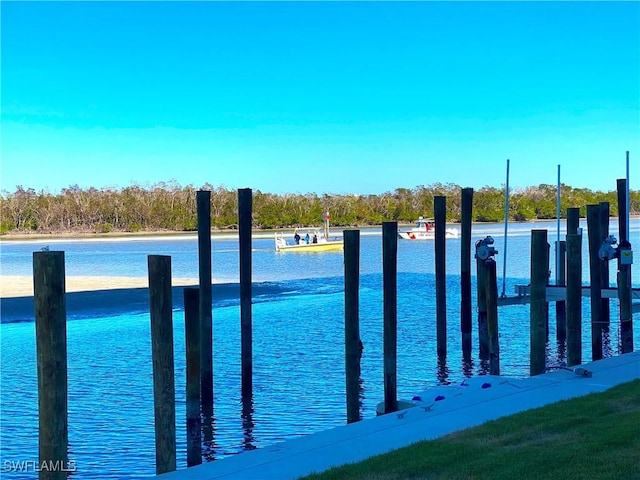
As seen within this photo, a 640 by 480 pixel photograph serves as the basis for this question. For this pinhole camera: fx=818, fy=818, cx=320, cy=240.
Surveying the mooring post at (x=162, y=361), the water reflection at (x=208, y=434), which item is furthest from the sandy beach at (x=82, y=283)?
the mooring post at (x=162, y=361)

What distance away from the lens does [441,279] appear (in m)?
18.2

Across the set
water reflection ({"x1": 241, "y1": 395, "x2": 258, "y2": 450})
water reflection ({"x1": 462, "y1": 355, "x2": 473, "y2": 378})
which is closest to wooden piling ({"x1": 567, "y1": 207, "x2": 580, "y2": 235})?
water reflection ({"x1": 462, "y1": 355, "x2": 473, "y2": 378})

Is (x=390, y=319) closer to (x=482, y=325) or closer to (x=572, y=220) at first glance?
(x=482, y=325)

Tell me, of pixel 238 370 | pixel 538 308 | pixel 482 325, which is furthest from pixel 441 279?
pixel 238 370

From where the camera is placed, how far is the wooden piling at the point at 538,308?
13672mm

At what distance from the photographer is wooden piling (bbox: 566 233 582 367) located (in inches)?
591

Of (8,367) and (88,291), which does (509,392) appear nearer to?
(8,367)

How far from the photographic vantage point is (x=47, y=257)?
788 cm

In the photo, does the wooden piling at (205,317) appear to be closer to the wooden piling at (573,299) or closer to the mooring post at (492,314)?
the mooring post at (492,314)

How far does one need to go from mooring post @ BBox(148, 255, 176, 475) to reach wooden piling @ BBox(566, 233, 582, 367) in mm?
8582

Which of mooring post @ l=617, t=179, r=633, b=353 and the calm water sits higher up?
mooring post @ l=617, t=179, r=633, b=353

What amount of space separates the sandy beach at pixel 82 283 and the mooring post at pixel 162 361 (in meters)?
23.5

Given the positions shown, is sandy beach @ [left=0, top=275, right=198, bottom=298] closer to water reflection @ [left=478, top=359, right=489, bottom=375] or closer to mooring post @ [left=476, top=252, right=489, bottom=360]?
mooring post @ [left=476, top=252, right=489, bottom=360]

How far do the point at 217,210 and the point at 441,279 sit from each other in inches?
4618
